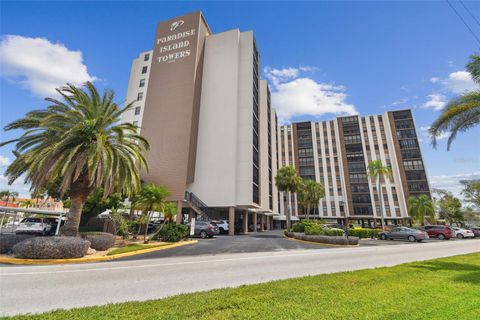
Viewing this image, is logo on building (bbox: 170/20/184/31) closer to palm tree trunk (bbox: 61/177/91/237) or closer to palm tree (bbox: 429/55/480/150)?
palm tree trunk (bbox: 61/177/91/237)

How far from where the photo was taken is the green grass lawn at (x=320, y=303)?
4512 millimetres

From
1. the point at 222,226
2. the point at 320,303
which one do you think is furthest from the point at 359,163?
the point at 320,303

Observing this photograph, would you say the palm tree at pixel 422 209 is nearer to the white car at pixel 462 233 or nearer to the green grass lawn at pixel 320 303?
the white car at pixel 462 233

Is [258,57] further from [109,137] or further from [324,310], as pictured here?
[324,310]

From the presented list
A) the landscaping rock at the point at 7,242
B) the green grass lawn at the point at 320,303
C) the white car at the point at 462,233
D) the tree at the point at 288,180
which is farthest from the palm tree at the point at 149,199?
the white car at the point at 462,233

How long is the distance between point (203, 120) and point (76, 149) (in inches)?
999

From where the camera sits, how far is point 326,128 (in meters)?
76.6

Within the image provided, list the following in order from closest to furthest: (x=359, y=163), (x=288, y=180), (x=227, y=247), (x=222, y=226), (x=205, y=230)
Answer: (x=227, y=247) < (x=205, y=230) < (x=222, y=226) < (x=288, y=180) < (x=359, y=163)

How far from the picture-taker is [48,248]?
1220 cm

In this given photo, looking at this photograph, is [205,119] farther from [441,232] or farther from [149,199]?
[441,232]

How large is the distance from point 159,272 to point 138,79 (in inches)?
1887

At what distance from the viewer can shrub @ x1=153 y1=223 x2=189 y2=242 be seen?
21125 millimetres

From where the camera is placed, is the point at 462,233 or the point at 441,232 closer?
the point at 441,232

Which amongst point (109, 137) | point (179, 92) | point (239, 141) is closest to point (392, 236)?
point (239, 141)
